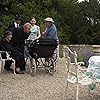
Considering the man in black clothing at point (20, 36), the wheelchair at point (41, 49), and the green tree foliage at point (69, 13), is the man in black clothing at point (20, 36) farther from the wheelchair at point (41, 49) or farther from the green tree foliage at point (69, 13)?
the green tree foliage at point (69, 13)

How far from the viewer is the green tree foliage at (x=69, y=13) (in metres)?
34.2

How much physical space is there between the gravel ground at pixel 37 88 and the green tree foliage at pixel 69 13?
24.2 metres

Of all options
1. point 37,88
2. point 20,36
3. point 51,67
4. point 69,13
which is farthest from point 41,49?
point 69,13

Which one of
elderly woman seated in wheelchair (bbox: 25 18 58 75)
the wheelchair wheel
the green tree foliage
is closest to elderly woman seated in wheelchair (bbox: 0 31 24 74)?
elderly woman seated in wheelchair (bbox: 25 18 58 75)

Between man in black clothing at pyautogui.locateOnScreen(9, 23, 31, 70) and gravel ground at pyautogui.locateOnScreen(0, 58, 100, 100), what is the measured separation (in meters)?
0.88

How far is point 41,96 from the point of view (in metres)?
6.97

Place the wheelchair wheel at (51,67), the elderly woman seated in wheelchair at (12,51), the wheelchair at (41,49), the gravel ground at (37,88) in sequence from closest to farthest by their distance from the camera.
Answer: the gravel ground at (37,88) → the wheelchair at (41,49) → the elderly woman seated in wheelchair at (12,51) → the wheelchair wheel at (51,67)

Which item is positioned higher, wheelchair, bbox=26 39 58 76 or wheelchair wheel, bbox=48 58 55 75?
wheelchair, bbox=26 39 58 76

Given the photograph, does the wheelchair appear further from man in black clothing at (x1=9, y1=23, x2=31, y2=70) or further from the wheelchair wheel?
man in black clothing at (x1=9, y1=23, x2=31, y2=70)

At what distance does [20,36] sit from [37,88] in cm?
264

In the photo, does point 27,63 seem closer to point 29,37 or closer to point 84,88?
point 29,37

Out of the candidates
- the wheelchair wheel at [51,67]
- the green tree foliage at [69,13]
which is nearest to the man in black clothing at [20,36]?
the wheelchair wheel at [51,67]

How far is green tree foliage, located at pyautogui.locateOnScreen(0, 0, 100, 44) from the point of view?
3422cm

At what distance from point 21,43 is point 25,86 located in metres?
2.43
